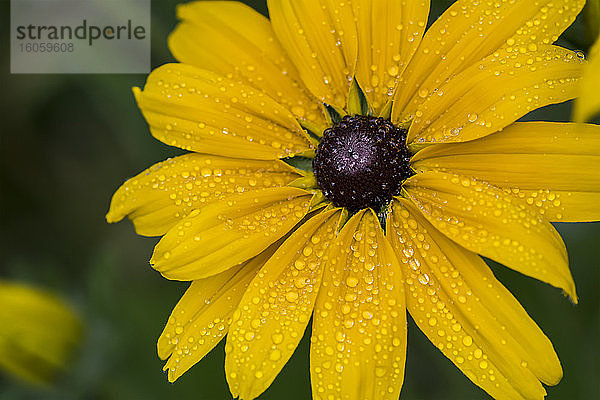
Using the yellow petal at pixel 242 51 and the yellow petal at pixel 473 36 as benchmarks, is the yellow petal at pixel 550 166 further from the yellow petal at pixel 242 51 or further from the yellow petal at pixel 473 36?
the yellow petal at pixel 242 51

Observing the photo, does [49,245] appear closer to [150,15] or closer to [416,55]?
[150,15]

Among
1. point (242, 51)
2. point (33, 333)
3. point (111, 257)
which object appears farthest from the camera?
point (111, 257)

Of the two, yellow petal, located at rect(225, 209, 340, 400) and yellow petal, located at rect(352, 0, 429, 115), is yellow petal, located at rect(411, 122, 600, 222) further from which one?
yellow petal, located at rect(225, 209, 340, 400)

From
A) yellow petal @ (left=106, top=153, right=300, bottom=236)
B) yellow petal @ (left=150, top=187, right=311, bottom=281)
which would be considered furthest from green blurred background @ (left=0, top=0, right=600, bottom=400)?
yellow petal @ (left=150, top=187, right=311, bottom=281)

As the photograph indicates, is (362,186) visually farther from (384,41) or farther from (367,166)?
(384,41)

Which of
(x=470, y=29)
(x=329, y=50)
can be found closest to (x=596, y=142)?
(x=470, y=29)

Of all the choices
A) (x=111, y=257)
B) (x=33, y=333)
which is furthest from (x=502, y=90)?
(x=33, y=333)
